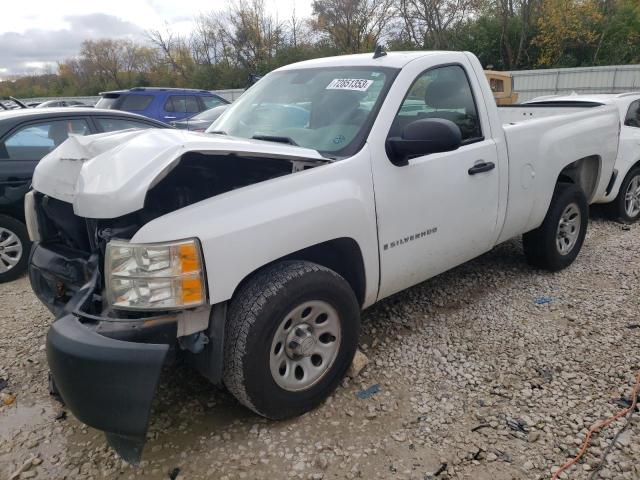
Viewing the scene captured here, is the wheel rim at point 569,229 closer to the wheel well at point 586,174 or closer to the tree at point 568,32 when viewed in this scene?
the wheel well at point 586,174

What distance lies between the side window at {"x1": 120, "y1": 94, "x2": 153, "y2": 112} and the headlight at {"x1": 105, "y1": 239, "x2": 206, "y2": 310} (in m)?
11.4

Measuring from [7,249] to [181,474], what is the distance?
12.3 ft

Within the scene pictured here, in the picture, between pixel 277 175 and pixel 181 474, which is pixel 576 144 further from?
pixel 181 474

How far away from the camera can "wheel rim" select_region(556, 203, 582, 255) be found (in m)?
4.64

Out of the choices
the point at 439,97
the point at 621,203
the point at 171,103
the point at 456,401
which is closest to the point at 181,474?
the point at 456,401

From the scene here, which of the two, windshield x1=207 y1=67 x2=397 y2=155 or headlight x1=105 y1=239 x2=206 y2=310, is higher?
windshield x1=207 y1=67 x2=397 y2=155

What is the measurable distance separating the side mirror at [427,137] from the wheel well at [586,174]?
7.92 ft

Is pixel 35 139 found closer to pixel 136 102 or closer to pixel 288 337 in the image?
pixel 288 337

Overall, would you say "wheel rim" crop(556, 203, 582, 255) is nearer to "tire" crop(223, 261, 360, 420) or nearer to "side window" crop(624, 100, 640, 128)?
"side window" crop(624, 100, 640, 128)

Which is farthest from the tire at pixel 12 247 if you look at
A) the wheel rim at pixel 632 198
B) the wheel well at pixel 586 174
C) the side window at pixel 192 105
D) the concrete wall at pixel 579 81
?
the concrete wall at pixel 579 81

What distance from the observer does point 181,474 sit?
95.5 inches

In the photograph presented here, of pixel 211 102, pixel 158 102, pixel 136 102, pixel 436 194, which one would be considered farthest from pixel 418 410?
pixel 211 102

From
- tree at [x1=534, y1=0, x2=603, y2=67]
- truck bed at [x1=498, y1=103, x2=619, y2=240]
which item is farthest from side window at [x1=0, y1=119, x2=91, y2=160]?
tree at [x1=534, y1=0, x2=603, y2=67]

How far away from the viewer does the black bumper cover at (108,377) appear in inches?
81.9
